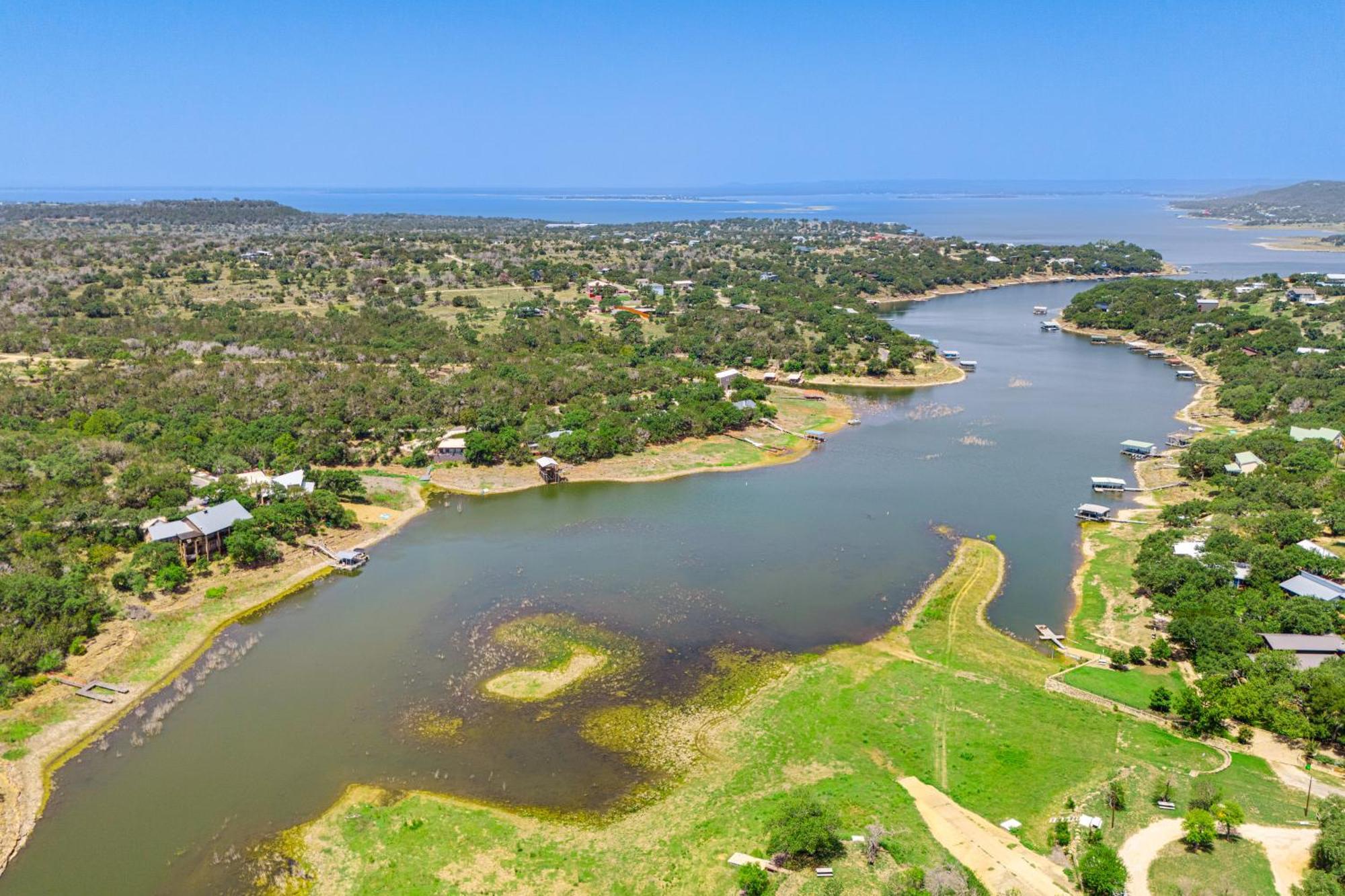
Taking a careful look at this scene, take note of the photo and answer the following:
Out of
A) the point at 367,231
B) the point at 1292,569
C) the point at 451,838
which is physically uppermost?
the point at 367,231

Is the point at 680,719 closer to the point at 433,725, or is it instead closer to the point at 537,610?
the point at 433,725

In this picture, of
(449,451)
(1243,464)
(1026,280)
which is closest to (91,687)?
(449,451)

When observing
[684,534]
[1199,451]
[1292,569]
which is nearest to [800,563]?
[684,534]

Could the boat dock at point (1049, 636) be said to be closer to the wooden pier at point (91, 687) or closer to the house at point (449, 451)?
the wooden pier at point (91, 687)

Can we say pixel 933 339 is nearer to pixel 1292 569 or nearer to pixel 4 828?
pixel 1292 569

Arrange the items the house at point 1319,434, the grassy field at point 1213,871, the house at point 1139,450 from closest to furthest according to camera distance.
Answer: the grassy field at point 1213,871 → the house at point 1319,434 → the house at point 1139,450

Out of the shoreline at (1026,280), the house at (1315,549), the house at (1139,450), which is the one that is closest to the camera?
the house at (1315,549)

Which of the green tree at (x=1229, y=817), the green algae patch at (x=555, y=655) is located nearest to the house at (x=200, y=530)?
the green algae patch at (x=555, y=655)
